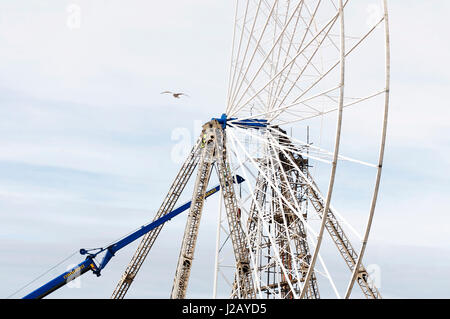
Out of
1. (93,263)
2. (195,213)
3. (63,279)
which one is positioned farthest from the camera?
(93,263)

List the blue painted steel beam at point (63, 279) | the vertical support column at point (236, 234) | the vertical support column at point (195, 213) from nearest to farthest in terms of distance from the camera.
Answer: the vertical support column at point (195, 213) → the vertical support column at point (236, 234) → the blue painted steel beam at point (63, 279)

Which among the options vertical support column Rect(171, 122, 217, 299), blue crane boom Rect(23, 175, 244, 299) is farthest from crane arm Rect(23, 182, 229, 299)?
vertical support column Rect(171, 122, 217, 299)

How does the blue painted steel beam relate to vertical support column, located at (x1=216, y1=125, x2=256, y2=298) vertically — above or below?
below

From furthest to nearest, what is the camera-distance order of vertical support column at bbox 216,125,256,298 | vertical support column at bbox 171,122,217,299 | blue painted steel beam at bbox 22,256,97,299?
blue painted steel beam at bbox 22,256,97,299, vertical support column at bbox 216,125,256,298, vertical support column at bbox 171,122,217,299

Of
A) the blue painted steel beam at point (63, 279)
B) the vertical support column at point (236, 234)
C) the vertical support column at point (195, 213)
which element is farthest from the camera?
the blue painted steel beam at point (63, 279)

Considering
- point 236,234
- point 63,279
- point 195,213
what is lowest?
point 63,279

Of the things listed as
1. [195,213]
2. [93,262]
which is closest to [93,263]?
[93,262]

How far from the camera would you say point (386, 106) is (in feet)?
66.1

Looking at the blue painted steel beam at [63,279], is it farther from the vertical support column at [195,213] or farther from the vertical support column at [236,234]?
the vertical support column at [236,234]

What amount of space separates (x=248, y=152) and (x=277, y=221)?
43.9 ft

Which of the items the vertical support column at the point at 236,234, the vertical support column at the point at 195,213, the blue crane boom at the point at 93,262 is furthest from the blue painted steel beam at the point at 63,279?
the vertical support column at the point at 236,234

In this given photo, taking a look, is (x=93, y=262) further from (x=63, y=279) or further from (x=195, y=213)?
(x=195, y=213)

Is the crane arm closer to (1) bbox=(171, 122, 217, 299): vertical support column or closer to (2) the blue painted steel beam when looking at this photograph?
(2) the blue painted steel beam
